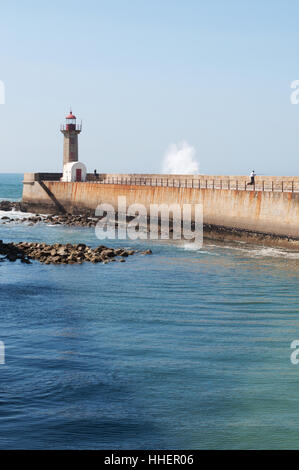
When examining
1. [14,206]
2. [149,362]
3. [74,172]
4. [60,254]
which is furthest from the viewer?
[14,206]

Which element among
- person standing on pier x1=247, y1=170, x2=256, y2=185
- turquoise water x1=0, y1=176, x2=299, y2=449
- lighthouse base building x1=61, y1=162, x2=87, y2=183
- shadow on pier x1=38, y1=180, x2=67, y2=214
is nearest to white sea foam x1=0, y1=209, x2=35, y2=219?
shadow on pier x1=38, y1=180, x2=67, y2=214

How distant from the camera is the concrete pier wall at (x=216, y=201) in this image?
100ft

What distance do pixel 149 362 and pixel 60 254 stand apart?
15732mm

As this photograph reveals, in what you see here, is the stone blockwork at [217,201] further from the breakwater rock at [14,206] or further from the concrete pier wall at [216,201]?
the breakwater rock at [14,206]

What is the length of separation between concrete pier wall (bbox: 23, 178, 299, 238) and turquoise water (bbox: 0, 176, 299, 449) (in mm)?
7872

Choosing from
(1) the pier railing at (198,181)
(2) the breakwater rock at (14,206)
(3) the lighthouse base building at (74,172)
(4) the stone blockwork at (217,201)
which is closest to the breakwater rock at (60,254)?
(4) the stone blockwork at (217,201)

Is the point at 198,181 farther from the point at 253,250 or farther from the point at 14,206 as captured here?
the point at 14,206

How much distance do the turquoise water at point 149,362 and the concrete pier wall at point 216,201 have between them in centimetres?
787

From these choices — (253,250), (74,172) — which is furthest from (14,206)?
(253,250)

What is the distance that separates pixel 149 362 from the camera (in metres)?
12.7

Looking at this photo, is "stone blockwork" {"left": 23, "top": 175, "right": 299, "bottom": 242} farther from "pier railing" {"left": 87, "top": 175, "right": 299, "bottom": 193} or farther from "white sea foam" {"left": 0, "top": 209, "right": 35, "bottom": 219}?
"white sea foam" {"left": 0, "top": 209, "right": 35, "bottom": 219}

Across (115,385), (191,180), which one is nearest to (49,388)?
(115,385)

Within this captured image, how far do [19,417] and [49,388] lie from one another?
4.27 ft

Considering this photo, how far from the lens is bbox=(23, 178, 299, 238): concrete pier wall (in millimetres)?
30531
